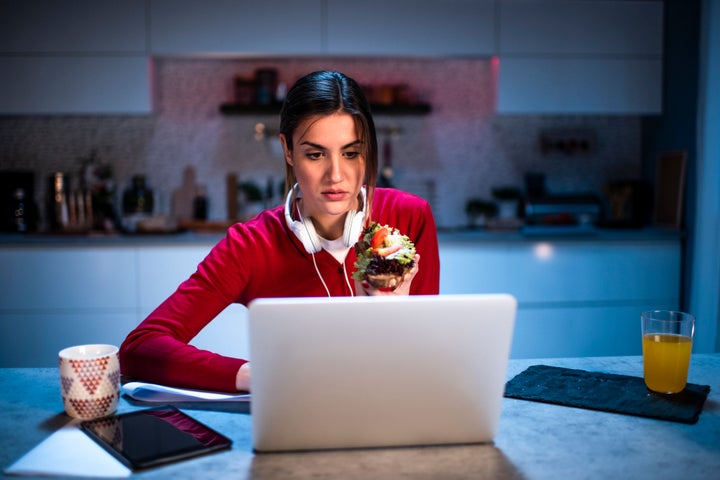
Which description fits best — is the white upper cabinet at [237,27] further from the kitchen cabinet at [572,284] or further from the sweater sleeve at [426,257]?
the sweater sleeve at [426,257]

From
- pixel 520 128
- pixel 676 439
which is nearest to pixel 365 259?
pixel 676 439

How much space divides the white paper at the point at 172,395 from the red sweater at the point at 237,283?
24 mm

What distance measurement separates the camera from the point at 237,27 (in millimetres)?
3461

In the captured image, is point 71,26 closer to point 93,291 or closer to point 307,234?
point 93,291

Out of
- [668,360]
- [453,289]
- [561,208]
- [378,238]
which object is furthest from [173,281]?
[668,360]

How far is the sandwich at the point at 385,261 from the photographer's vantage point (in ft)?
3.93

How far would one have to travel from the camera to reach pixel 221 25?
3.46 m

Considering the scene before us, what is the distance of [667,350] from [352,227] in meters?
0.73

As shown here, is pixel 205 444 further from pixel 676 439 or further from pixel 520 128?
pixel 520 128

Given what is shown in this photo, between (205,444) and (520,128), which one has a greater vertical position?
(520,128)

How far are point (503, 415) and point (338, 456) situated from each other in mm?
315

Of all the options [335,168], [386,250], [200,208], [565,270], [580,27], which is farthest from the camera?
[200,208]

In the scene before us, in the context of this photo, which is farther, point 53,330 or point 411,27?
point 411,27

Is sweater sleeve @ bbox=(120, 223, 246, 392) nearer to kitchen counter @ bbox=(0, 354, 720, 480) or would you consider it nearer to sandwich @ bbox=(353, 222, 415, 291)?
kitchen counter @ bbox=(0, 354, 720, 480)
